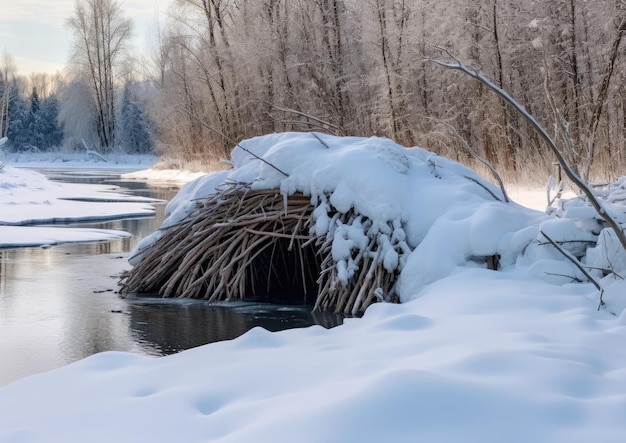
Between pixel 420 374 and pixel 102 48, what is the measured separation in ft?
190

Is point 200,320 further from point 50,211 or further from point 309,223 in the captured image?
point 50,211

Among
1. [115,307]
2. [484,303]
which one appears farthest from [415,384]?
[115,307]

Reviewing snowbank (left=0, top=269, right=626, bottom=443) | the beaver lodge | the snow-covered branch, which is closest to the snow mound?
the beaver lodge

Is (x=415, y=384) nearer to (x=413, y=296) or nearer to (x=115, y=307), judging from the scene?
(x=413, y=296)

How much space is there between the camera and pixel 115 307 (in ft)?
19.2

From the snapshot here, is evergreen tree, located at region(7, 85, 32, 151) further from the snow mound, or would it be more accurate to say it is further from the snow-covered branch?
→ the snow-covered branch

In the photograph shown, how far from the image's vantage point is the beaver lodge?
5523 mm

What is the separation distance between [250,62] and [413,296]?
745 inches

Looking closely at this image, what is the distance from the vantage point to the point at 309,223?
6012 millimetres

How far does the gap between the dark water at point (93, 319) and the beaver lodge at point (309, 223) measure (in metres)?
0.31

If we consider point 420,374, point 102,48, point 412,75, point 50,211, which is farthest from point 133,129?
point 420,374

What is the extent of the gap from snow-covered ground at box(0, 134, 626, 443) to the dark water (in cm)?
102

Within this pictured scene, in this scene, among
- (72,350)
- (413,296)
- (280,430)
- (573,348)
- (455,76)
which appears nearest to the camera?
(280,430)

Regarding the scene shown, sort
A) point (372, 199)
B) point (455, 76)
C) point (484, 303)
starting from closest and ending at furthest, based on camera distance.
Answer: point (484, 303) → point (372, 199) → point (455, 76)
